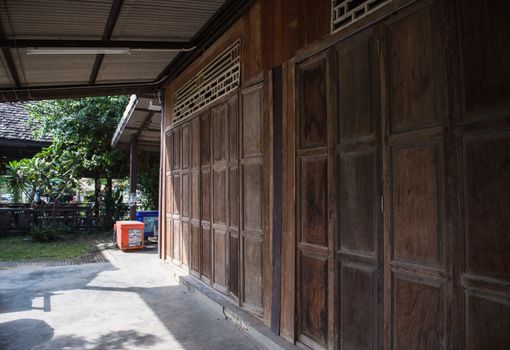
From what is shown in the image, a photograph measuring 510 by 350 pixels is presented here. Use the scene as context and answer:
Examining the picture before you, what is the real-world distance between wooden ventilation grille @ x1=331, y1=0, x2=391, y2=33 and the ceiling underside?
6.05 ft

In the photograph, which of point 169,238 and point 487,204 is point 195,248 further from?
point 487,204

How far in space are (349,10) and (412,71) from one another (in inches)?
36.5

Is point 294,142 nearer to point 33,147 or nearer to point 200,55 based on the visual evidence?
point 200,55

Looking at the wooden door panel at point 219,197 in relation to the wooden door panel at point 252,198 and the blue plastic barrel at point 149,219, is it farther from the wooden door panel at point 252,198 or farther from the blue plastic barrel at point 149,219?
the blue plastic barrel at point 149,219

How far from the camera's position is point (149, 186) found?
14750 mm

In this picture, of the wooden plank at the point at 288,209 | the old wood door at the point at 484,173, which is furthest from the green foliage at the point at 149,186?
the old wood door at the point at 484,173

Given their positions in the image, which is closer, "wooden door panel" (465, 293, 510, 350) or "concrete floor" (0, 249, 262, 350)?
"wooden door panel" (465, 293, 510, 350)

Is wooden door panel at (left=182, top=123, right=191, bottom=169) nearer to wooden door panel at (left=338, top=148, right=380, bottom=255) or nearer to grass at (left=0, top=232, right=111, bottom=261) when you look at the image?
wooden door panel at (left=338, top=148, right=380, bottom=255)

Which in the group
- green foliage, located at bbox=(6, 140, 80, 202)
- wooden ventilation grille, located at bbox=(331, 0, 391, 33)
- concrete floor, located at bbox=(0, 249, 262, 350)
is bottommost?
concrete floor, located at bbox=(0, 249, 262, 350)

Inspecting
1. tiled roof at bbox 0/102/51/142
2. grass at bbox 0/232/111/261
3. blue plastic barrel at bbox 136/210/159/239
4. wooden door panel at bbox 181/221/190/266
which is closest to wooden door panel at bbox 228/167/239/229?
wooden door panel at bbox 181/221/190/266

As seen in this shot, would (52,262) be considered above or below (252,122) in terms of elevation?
below

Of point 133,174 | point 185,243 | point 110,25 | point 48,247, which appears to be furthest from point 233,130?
point 48,247

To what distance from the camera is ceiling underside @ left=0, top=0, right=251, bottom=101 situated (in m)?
4.68

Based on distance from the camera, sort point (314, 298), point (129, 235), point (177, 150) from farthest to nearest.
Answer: point (129, 235)
point (177, 150)
point (314, 298)
